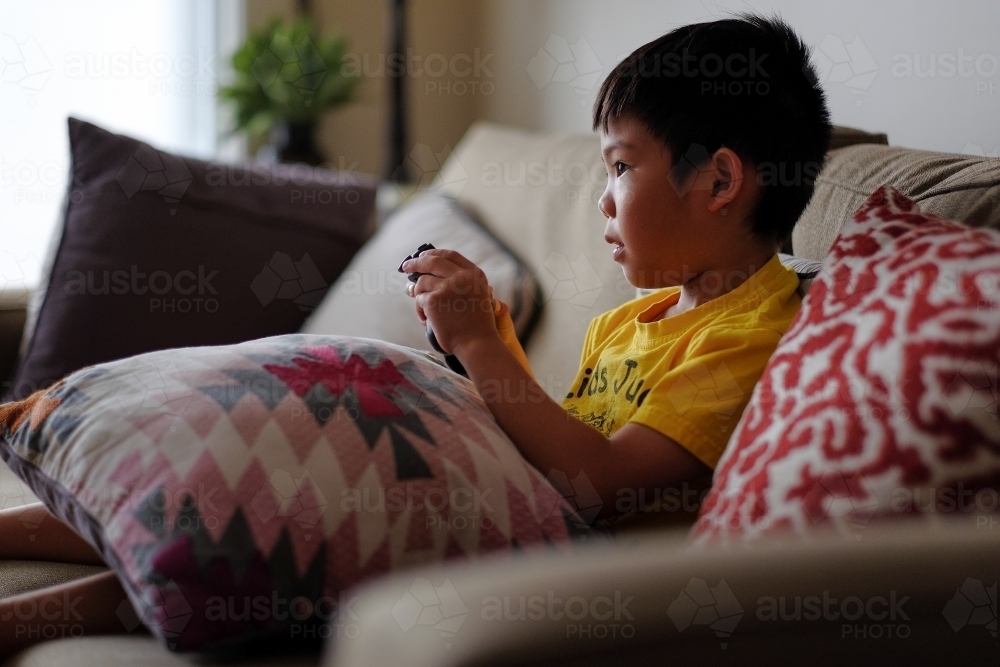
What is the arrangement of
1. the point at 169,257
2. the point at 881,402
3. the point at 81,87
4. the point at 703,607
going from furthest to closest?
the point at 81,87 < the point at 169,257 < the point at 881,402 < the point at 703,607

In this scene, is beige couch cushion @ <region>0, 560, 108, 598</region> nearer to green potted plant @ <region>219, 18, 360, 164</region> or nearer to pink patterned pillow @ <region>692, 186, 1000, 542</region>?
pink patterned pillow @ <region>692, 186, 1000, 542</region>

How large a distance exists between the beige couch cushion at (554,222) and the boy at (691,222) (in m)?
0.26

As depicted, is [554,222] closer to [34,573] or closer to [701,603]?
[34,573]

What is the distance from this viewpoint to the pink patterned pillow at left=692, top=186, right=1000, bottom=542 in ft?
1.94

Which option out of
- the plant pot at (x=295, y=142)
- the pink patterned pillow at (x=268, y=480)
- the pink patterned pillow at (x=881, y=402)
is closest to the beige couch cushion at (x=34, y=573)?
the pink patterned pillow at (x=268, y=480)

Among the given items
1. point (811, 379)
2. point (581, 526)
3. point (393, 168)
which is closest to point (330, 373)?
point (581, 526)

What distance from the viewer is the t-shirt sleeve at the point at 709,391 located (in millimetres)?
825

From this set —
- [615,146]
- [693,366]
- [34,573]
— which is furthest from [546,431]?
[34,573]

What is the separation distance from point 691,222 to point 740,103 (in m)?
0.13

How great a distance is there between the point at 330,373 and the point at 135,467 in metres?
0.16

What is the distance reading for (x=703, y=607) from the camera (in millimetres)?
482

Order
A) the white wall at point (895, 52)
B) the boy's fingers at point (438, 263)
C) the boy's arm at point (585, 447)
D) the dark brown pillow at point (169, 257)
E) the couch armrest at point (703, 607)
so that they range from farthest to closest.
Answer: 1. the dark brown pillow at point (169, 257)
2. the white wall at point (895, 52)
3. the boy's fingers at point (438, 263)
4. the boy's arm at point (585, 447)
5. the couch armrest at point (703, 607)

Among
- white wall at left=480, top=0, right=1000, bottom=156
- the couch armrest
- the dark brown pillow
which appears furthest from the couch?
the dark brown pillow

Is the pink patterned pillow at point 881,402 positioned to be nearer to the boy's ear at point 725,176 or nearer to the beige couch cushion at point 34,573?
the boy's ear at point 725,176
